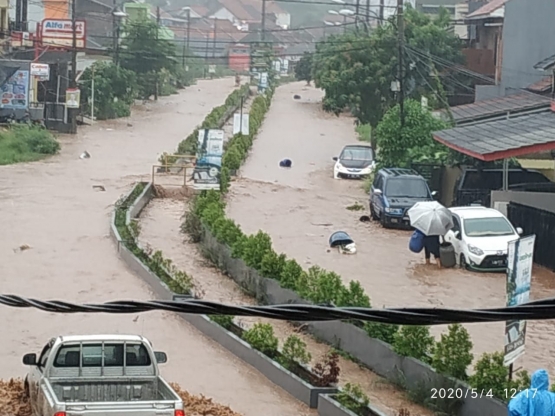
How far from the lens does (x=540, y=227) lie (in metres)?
23.8

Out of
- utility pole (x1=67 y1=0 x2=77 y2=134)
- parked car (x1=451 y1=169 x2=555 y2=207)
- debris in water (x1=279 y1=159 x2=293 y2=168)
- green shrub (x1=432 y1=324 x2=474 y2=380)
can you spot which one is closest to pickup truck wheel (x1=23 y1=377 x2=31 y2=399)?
green shrub (x1=432 y1=324 x2=474 y2=380)

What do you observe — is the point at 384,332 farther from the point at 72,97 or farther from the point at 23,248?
the point at 72,97

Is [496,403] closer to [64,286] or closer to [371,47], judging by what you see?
[64,286]

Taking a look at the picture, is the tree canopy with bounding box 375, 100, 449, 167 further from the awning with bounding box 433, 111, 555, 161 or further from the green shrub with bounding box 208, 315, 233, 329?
the green shrub with bounding box 208, 315, 233, 329

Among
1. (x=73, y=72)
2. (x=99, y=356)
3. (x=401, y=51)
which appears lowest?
(x=99, y=356)

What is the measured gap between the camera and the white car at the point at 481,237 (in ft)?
74.9

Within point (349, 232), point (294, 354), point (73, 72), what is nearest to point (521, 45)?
point (349, 232)

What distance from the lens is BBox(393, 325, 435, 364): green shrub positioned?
13.6 metres

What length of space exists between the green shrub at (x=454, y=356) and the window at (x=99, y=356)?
11.3 ft

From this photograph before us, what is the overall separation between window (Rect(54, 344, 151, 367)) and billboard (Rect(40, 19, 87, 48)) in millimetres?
42666

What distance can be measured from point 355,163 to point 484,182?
11017mm

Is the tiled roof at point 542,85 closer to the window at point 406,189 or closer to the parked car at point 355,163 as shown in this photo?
the parked car at point 355,163

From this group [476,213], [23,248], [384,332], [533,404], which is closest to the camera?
[533,404]

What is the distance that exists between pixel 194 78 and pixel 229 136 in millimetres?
55598
